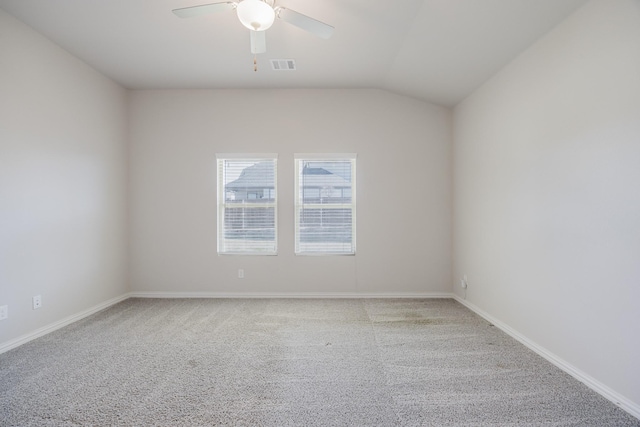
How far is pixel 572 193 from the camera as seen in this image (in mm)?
2082

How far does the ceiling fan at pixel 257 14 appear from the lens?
184 cm

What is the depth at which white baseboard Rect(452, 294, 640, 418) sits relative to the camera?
1.70 m

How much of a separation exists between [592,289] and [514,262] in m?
0.80

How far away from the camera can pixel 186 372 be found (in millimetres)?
2129

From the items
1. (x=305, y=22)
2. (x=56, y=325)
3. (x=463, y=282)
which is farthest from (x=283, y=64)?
(x=56, y=325)

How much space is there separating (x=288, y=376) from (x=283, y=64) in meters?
3.11

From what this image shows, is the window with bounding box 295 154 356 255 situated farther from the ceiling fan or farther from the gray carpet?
the ceiling fan

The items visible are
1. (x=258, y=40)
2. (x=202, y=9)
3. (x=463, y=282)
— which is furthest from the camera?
(x=463, y=282)

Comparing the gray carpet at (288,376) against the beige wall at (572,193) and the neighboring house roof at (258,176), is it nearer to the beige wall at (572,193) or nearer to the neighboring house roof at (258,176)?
the beige wall at (572,193)

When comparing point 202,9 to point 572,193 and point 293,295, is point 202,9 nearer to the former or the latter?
point 572,193

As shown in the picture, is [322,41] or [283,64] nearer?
[322,41]

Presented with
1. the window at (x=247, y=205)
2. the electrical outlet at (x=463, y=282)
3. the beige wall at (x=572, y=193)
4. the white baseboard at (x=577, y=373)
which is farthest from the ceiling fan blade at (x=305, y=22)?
the electrical outlet at (x=463, y=282)

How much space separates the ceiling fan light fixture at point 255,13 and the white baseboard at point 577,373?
3.25m

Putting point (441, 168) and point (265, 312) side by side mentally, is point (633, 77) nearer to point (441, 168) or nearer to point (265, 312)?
point (441, 168)
